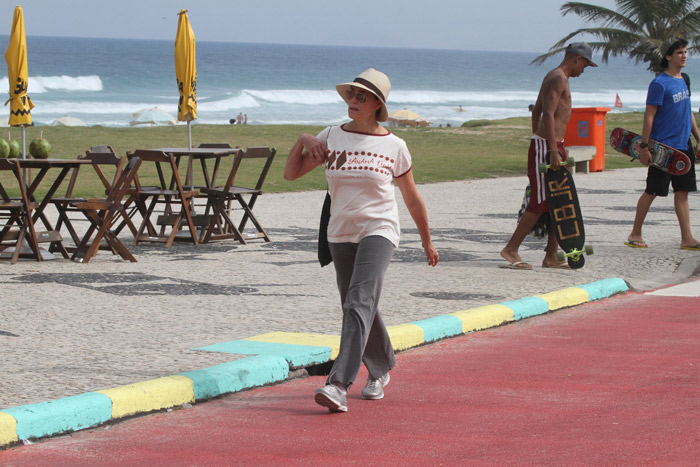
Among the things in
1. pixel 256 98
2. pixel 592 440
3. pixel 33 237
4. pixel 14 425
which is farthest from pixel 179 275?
pixel 256 98

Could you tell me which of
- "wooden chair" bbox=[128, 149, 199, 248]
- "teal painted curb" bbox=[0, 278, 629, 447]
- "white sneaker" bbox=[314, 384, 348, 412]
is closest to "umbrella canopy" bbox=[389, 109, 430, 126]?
"wooden chair" bbox=[128, 149, 199, 248]

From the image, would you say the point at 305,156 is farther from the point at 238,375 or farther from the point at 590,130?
the point at 590,130

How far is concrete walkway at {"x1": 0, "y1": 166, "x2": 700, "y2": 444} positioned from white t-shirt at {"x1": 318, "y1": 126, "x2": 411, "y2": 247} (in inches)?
51.0

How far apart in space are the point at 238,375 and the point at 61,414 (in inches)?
44.5

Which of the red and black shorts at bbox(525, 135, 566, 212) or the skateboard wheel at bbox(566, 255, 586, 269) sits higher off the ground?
the red and black shorts at bbox(525, 135, 566, 212)

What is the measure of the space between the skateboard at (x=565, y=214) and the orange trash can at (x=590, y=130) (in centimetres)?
1431

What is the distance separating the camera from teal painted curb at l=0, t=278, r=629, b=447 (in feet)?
15.9

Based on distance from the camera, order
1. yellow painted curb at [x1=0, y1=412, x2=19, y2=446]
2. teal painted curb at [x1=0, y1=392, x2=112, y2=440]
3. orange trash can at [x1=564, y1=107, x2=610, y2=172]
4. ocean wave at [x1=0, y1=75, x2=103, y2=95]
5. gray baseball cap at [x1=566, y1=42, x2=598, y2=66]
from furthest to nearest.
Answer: ocean wave at [x1=0, y1=75, x2=103, y2=95] < orange trash can at [x1=564, y1=107, x2=610, y2=172] < gray baseball cap at [x1=566, y1=42, x2=598, y2=66] < teal painted curb at [x1=0, y1=392, x2=112, y2=440] < yellow painted curb at [x1=0, y1=412, x2=19, y2=446]

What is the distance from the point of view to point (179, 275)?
9688 millimetres

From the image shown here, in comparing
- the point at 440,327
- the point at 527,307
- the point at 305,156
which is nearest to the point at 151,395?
the point at 305,156

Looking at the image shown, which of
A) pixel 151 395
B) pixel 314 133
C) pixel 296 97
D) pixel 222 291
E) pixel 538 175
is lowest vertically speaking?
pixel 296 97

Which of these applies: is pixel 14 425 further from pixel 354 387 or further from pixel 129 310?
pixel 129 310

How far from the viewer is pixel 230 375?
18.8ft

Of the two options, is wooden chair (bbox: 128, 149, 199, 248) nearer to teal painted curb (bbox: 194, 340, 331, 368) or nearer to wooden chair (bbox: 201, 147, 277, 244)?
A: wooden chair (bbox: 201, 147, 277, 244)
